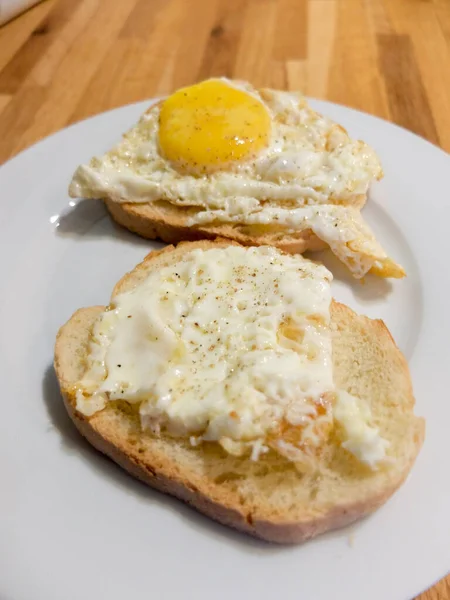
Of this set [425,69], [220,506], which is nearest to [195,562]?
[220,506]

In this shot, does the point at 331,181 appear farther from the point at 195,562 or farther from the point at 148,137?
the point at 195,562

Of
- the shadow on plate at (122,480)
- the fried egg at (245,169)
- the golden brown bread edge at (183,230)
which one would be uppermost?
the fried egg at (245,169)

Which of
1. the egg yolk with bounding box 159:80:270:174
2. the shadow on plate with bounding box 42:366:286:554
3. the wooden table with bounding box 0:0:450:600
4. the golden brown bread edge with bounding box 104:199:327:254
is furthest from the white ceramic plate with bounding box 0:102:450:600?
the wooden table with bounding box 0:0:450:600

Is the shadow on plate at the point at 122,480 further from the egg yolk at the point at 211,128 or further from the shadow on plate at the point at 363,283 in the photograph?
the egg yolk at the point at 211,128

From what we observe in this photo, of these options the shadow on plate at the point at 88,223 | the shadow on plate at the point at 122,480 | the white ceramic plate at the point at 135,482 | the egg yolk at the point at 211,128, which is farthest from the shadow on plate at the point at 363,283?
the shadow on plate at the point at 122,480

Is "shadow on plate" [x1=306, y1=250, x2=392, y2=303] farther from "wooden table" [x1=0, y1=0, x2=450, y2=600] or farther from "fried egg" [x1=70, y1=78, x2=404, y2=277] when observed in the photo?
"wooden table" [x1=0, y1=0, x2=450, y2=600]
